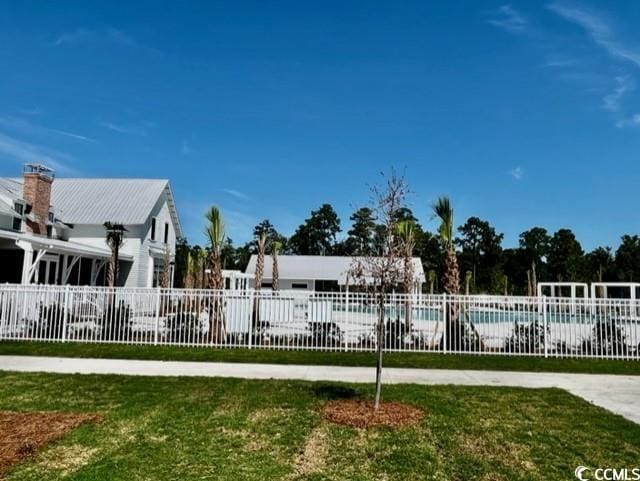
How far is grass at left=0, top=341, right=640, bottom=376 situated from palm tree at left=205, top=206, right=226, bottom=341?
875 mm

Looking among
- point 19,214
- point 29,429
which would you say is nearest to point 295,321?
point 29,429

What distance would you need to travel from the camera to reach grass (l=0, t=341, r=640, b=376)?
37.7 ft

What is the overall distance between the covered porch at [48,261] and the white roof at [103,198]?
2.43m

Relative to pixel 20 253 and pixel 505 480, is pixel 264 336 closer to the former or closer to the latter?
pixel 505 480

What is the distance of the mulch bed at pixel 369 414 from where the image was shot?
6422 millimetres

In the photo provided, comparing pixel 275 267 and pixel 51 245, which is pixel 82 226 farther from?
pixel 275 267

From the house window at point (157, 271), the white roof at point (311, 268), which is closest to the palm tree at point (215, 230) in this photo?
the house window at point (157, 271)

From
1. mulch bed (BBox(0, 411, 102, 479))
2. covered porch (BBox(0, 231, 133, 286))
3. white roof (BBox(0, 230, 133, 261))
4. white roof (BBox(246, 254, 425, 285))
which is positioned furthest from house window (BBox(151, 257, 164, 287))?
mulch bed (BBox(0, 411, 102, 479))

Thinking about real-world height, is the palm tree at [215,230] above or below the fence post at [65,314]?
above

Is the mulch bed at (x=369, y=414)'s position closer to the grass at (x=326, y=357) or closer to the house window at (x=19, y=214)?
the grass at (x=326, y=357)

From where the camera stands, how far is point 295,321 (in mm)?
14406

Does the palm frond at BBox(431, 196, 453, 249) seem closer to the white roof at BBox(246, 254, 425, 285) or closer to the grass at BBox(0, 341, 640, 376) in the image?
the grass at BBox(0, 341, 640, 376)

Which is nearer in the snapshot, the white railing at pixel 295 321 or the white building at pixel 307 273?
the white railing at pixel 295 321

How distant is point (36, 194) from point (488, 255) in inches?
2203
